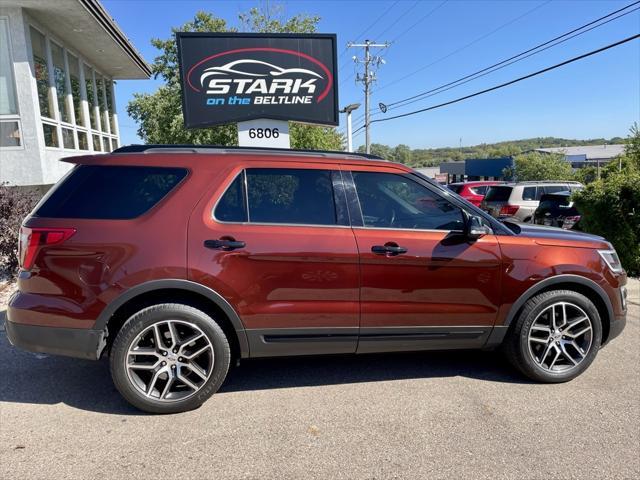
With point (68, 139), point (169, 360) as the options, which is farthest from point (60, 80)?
point (169, 360)

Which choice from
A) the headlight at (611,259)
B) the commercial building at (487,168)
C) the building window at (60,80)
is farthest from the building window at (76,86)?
the commercial building at (487,168)

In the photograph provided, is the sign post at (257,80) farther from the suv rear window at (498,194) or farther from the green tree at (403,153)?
the green tree at (403,153)

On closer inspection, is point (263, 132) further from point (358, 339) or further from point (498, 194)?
point (498, 194)

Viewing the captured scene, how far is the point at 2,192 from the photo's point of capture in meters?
6.79

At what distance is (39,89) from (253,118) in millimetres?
5441

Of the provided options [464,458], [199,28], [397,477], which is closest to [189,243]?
[397,477]

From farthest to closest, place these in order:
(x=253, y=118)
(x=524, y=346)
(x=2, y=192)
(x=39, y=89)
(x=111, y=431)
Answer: (x=39, y=89), (x=253, y=118), (x=2, y=192), (x=524, y=346), (x=111, y=431)

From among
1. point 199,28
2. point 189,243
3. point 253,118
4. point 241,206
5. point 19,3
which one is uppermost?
point 199,28

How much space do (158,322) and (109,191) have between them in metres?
1.00

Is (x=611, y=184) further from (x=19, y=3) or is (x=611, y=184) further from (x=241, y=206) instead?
(x=19, y=3)

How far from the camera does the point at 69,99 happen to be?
39.2 feet

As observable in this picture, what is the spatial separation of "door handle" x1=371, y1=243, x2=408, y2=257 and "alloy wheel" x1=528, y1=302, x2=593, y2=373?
4.21ft

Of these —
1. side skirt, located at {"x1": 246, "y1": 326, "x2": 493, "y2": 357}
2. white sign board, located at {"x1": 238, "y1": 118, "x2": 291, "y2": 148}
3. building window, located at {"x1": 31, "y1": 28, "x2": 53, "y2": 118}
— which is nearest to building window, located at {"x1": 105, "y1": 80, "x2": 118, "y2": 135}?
building window, located at {"x1": 31, "y1": 28, "x2": 53, "y2": 118}

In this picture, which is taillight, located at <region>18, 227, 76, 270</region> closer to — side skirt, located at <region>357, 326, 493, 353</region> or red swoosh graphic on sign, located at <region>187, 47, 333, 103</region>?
side skirt, located at <region>357, 326, 493, 353</region>
